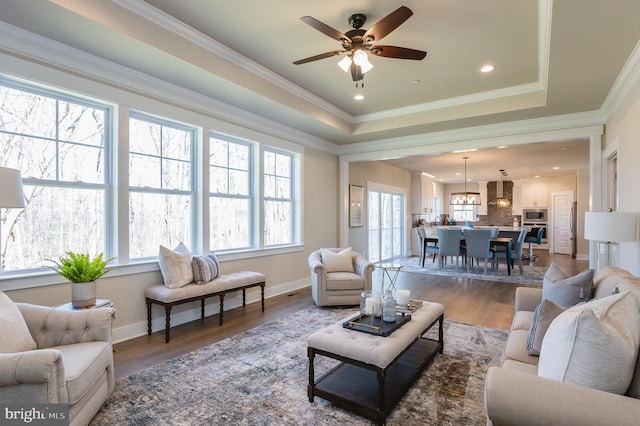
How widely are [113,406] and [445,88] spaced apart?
16.3ft

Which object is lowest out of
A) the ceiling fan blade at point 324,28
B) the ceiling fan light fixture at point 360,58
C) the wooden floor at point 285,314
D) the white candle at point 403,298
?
the wooden floor at point 285,314

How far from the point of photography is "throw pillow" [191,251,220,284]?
149 inches

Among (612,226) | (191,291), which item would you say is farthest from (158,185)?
(612,226)

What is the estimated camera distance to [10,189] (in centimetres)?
203

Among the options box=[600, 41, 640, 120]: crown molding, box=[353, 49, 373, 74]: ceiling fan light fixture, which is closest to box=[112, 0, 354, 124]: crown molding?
box=[353, 49, 373, 74]: ceiling fan light fixture

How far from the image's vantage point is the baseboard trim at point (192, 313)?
3415 mm

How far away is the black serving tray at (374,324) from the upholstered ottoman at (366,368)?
3 cm

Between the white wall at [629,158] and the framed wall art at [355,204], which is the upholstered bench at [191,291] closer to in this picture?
the framed wall art at [355,204]

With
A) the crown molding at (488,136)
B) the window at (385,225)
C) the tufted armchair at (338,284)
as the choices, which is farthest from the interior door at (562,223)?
the tufted armchair at (338,284)

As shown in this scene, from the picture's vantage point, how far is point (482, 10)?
2.81m

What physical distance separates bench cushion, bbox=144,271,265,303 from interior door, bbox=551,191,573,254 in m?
11.1

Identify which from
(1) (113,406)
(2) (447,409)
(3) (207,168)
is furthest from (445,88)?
(1) (113,406)

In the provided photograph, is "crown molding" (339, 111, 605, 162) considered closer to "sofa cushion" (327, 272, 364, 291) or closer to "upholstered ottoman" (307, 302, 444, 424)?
"sofa cushion" (327, 272, 364, 291)

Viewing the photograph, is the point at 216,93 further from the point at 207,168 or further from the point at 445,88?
the point at 445,88
